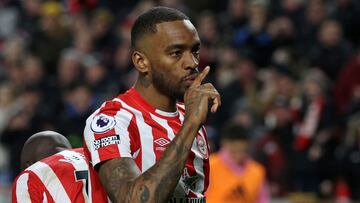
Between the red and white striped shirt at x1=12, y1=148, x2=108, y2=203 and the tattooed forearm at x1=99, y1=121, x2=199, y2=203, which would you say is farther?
the red and white striped shirt at x1=12, y1=148, x2=108, y2=203

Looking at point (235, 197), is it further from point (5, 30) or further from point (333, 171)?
point (5, 30)

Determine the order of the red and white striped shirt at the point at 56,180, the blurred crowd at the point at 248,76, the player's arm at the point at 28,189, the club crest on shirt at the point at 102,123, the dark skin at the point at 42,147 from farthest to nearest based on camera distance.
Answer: the blurred crowd at the point at 248,76 → the dark skin at the point at 42,147 → the player's arm at the point at 28,189 → the red and white striped shirt at the point at 56,180 → the club crest on shirt at the point at 102,123

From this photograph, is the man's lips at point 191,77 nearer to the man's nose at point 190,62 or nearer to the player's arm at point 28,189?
the man's nose at point 190,62

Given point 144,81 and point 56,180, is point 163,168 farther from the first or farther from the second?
point 56,180

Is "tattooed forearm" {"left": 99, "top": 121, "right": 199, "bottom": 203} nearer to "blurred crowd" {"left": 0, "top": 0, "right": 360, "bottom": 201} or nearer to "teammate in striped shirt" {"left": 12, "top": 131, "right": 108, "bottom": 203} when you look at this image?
"teammate in striped shirt" {"left": 12, "top": 131, "right": 108, "bottom": 203}

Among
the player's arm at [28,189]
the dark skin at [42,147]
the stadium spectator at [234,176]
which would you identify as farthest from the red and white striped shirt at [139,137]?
the stadium spectator at [234,176]

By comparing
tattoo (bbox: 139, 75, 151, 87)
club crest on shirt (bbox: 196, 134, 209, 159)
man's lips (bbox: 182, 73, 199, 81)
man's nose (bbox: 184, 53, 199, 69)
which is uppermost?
man's nose (bbox: 184, 53, 199, 69)

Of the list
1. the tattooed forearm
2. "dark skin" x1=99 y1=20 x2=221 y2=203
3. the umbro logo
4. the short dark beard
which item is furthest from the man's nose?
the umbro logo

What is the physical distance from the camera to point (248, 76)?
468 inches

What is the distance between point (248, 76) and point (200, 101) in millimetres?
8096

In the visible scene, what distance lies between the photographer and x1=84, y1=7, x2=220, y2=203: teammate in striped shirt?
3.77 meters

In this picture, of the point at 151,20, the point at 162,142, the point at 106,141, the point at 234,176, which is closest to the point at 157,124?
the point at 162,142

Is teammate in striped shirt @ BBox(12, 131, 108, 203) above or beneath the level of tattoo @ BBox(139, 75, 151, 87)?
beneath

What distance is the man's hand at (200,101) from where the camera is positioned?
3.82 metres
